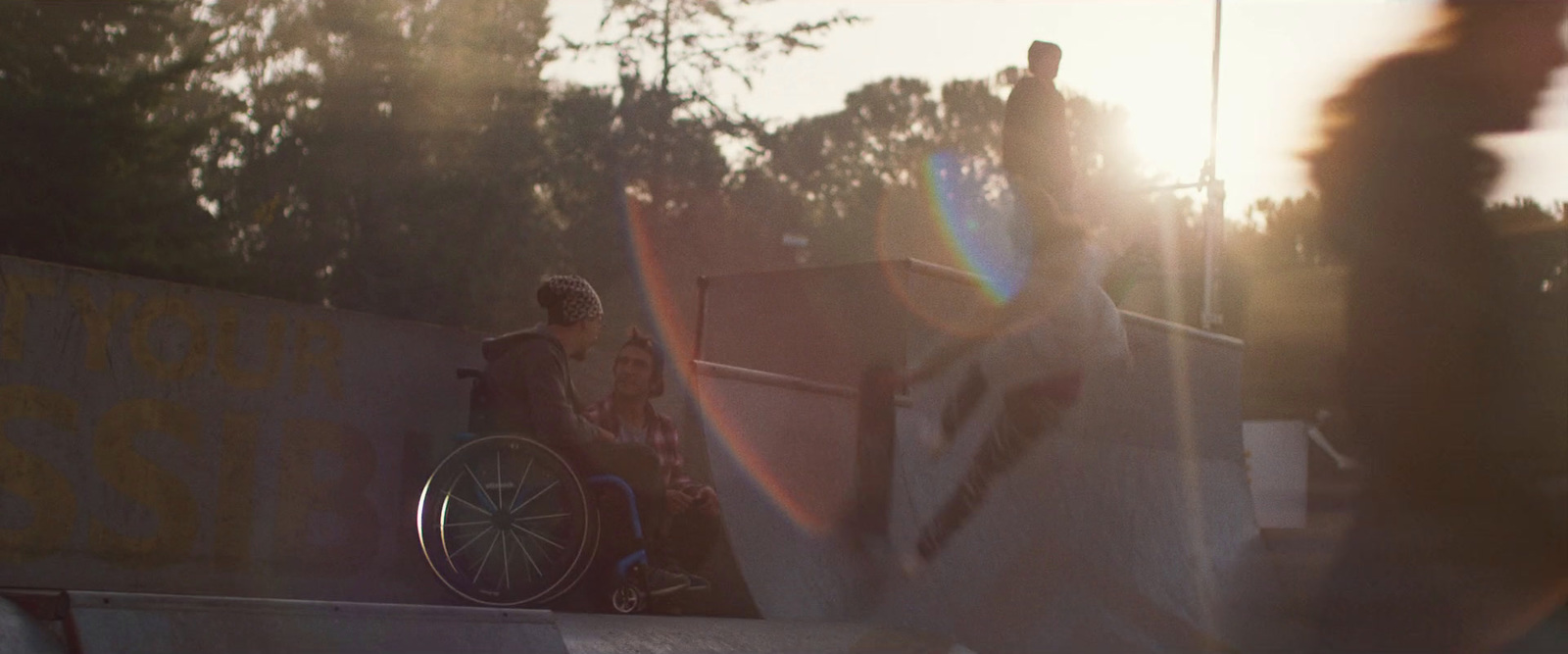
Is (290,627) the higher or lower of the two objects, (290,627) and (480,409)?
the lower

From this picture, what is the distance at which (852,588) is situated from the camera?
709 centimetres

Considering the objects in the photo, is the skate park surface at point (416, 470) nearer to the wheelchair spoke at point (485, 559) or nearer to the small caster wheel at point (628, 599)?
the wheelchair spoke at point (485, 559)

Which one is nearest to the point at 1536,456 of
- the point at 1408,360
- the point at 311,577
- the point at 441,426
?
the point at 1408,360

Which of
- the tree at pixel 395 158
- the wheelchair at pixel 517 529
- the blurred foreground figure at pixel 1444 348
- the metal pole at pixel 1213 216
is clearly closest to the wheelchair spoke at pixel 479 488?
the wheelchair at pixel 517 529

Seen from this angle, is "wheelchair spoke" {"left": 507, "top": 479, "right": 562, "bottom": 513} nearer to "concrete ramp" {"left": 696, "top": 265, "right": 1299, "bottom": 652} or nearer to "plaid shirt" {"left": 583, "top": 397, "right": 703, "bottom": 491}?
"concrete ramp" {"left": 696, "top": 265, "right": 1299, "bottom": 652}

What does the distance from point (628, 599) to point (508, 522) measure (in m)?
0.52

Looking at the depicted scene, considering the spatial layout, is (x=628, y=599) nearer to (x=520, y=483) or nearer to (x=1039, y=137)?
(x=520, y=483)

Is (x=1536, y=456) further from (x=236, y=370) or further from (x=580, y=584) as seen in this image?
(x=236, y=370)

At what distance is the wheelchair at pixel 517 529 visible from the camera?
6191 mm

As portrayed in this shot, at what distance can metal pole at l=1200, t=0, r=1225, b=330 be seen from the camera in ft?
75.9

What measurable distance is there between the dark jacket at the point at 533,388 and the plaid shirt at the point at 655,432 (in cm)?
105

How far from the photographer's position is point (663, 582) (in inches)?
252

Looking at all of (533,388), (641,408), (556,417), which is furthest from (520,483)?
(641,408)

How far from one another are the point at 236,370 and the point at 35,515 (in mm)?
1034
